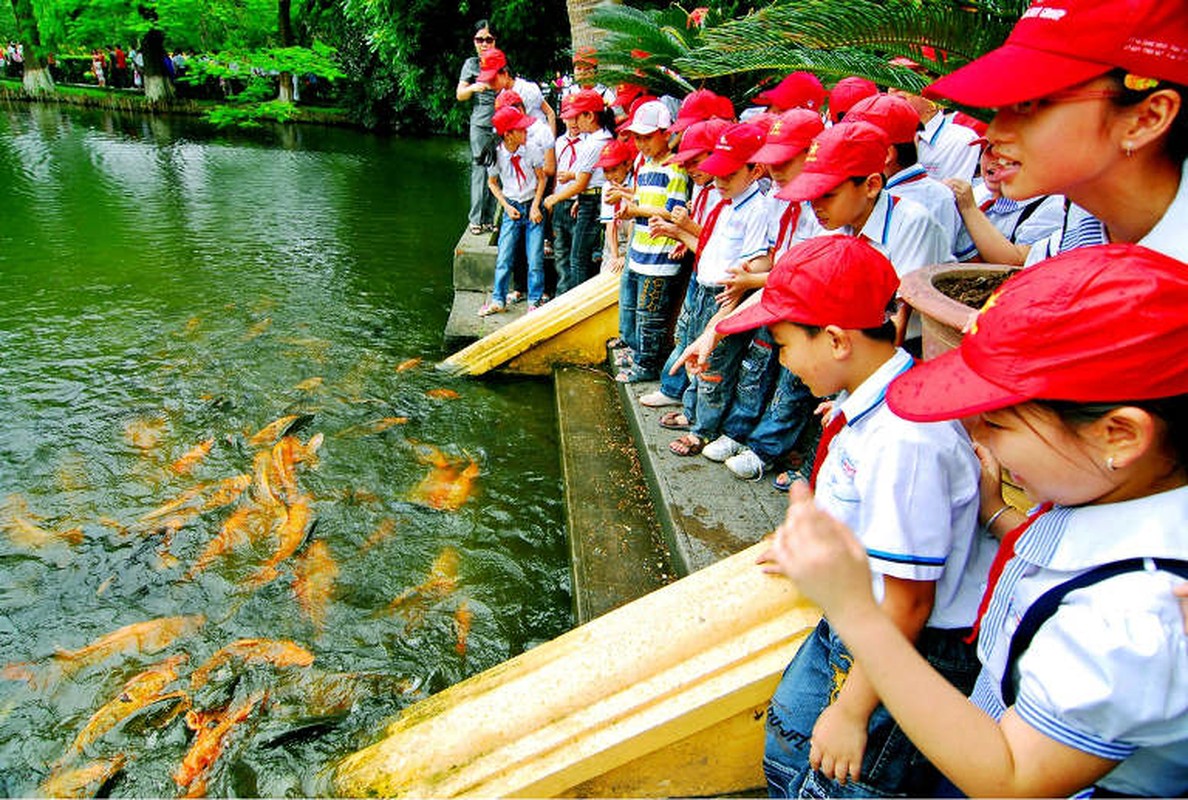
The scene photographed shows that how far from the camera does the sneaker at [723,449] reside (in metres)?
4.31

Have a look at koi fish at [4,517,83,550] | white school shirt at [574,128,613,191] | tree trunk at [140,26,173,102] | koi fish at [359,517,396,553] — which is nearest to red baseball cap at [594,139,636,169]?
white school shirt at [574,128,613,191]

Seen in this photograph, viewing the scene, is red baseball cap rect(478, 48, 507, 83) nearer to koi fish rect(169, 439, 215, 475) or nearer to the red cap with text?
koi fish rect(169, 439, 215, 475)

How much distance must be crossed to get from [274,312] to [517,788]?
6973 mm

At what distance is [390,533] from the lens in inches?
179

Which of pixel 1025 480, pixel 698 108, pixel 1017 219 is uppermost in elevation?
pixel 698 108

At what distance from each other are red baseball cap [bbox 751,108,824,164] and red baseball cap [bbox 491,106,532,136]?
13.5 ft

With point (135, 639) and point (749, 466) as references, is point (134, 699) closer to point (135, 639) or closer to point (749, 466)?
point (135, 639)

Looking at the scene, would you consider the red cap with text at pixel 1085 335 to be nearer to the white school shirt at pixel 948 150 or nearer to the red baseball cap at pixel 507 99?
the white school shirt at pixel 948 150

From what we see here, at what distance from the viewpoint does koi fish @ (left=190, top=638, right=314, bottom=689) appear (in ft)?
11.6

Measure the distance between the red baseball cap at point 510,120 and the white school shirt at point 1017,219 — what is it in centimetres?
458

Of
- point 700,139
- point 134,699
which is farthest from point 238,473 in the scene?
point 700,139

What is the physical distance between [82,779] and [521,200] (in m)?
5.83

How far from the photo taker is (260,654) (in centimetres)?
359

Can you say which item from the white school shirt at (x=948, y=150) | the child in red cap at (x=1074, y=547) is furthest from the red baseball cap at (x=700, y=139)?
the child in red cap at (x=1074, y=547)
